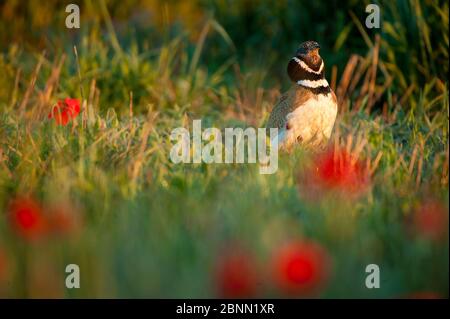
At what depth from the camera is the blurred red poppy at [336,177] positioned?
2754mm

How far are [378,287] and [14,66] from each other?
13.5ft

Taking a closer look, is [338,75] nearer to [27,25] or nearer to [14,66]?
[14,66]

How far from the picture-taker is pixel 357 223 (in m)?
2.51

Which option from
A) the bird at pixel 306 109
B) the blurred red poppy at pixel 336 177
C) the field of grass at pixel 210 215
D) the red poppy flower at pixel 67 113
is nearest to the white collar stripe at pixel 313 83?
the bird at pixel 306 109

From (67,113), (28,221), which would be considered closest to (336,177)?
(28,221)

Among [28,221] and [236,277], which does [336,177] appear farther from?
[28,221]

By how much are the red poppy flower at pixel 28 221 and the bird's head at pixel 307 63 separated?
4.97ft

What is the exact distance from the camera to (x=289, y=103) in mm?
3553

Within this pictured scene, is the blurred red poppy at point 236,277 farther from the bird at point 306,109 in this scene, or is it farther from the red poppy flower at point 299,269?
the bird at point 306,109

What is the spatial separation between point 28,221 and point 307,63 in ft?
5.42

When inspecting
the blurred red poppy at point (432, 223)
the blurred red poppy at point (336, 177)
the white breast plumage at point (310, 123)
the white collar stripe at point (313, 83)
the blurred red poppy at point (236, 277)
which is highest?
the white collar stripe at point (313, 83)

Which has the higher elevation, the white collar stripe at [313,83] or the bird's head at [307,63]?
the bird's head at [307,63]

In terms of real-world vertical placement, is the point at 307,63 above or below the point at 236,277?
above
